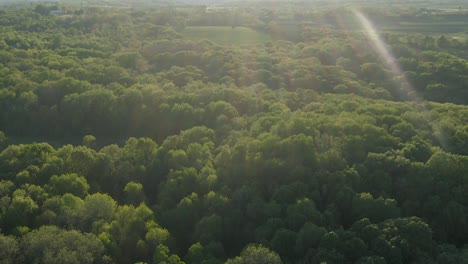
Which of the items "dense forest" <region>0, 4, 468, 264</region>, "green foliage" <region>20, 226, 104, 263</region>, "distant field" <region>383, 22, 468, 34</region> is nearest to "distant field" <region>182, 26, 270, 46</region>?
"dense forest" <region>0, 4, 468, 264</region>

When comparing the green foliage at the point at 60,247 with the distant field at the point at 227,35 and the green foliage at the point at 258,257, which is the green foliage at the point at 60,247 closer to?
the green foliage at the point at 258,257

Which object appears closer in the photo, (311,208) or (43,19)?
(311,208)

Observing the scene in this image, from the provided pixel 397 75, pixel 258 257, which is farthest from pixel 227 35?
pixel 258 257

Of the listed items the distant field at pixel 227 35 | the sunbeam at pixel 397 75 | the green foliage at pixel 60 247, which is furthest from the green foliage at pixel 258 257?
the distant field at pixel 227 35

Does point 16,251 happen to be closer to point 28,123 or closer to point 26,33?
point 28,123

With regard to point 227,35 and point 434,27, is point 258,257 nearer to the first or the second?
point 227,35

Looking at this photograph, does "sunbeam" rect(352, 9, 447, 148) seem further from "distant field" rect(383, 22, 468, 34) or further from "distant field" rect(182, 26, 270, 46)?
"distant field" rect(182, 26, 270, 46)

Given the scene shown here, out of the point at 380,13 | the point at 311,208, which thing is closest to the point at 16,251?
the point at 311,208
